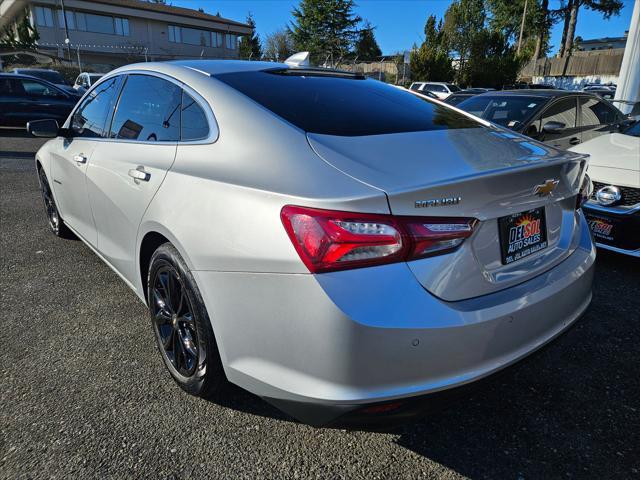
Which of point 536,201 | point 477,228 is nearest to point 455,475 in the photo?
point 477,228

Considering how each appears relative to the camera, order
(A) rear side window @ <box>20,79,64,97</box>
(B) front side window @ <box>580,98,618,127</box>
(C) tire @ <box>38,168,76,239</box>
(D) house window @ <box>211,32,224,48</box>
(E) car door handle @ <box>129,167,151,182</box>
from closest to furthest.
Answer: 1. (E) car door handle @ <box>129,167,151,182</box>
2. (C) tire @ <box>38,168,76,239</box>
3. (B) front side window @ <box>580,98,618,127</box>
4. (A) rear side window @ <box>20,79,64,97</box>
5. (D) house window @ <box>211,32,224,48</box>

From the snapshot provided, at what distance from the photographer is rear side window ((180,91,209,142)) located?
214 cm

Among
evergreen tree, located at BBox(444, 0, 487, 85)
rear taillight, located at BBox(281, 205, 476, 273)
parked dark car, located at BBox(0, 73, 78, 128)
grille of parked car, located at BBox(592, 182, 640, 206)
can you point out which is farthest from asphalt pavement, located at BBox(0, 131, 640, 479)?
evergreen tree, located at BBox(444, 0, 487, 85)

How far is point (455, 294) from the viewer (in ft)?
5.25

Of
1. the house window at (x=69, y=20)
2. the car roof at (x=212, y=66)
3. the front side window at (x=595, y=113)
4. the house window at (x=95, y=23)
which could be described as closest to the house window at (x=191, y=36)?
the house window at (x=95, y=23)

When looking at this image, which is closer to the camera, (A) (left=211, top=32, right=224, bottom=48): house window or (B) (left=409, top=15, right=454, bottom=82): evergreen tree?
(B) (left=409, top=15, right=454, bottom=82): evergreen tree

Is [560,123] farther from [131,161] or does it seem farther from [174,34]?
[174,34]

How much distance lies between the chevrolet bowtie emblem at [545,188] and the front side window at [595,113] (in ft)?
18.1

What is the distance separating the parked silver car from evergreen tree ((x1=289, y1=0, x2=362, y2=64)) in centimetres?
5295

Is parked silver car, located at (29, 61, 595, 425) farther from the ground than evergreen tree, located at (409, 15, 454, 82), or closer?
closer

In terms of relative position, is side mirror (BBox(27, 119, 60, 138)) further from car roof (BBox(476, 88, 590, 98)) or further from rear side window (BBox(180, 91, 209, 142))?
car roof (BBox(476, 88, 590, 98))

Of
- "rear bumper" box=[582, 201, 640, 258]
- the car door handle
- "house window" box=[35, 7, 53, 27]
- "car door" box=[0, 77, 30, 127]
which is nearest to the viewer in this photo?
the car door handle

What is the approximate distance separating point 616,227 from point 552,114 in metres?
2.96

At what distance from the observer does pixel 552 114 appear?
6176 millimetres
